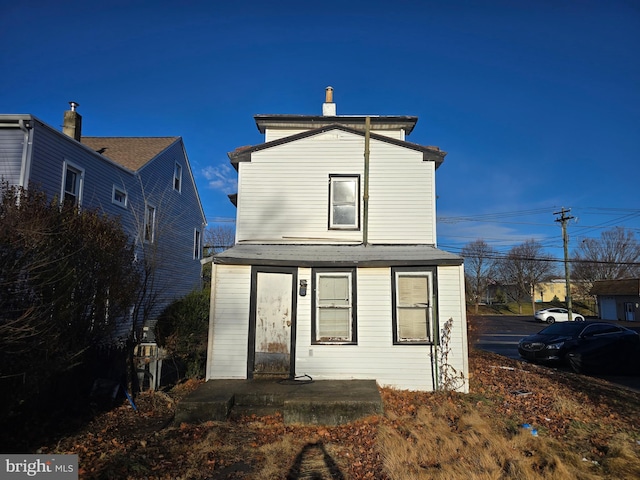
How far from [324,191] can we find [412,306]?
363cm

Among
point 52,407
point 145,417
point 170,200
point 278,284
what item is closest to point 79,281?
point 52,407

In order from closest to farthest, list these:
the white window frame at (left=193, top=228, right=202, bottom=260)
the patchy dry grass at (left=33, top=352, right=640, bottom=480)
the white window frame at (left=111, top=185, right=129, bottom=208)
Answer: the patchy dry grass at (left=33, top=352, right=640, bottom=480)
the white window frame at (left=111, top=185, right=129, bottom=208)
the white window frame at (left=193, top=228, right=202, bottom=260)

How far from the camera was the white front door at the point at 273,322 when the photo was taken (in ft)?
26.7

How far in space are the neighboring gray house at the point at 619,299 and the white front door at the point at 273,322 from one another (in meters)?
41.4

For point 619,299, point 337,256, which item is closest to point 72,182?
point 337,256

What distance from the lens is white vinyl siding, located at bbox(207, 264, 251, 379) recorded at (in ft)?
26.6

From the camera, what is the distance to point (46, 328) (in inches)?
210

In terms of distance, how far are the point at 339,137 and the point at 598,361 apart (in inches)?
406

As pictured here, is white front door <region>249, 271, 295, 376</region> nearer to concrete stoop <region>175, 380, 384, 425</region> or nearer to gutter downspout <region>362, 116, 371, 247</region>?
concrete stoop <region>175, 380, 384, 425</region>

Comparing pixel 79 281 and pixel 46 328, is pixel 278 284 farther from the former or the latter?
pixel 46 328

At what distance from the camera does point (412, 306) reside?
8273mm

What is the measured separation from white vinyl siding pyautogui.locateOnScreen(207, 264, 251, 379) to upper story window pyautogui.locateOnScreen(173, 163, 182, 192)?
13088 millimetres

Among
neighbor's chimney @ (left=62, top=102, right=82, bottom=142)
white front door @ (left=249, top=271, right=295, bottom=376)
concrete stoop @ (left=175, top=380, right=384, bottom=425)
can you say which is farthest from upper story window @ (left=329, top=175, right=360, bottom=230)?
neighbor's chimney @ (left=62, top=102, right=82, bottom=142)

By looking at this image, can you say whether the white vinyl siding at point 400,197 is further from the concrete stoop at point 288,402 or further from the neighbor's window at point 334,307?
the concrete stoop at point 288,402
